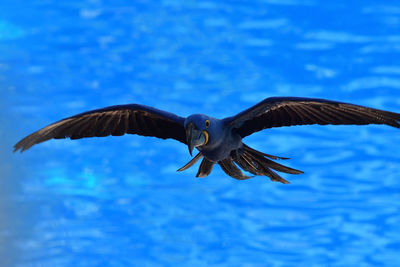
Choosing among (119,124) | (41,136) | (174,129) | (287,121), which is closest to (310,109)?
(287,121)

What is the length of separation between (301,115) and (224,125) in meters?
1.20

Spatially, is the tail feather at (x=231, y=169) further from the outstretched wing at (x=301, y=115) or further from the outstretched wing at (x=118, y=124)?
the outstretched wing at (x=118, y=124)

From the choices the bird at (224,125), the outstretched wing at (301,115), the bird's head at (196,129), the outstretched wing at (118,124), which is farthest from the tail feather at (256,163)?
the bird's head at (196,129)

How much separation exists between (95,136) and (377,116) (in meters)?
4.49

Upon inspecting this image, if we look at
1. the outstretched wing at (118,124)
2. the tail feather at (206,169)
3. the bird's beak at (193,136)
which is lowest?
the bird's beak at (193,136)

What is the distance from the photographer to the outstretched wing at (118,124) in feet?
32.2

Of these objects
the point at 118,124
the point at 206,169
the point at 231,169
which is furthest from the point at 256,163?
the point at 118,124

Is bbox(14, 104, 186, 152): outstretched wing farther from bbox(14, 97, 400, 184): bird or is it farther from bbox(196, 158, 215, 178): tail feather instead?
bbox(196, 158, 215, 178): tail feather

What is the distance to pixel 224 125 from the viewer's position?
9.23 metres

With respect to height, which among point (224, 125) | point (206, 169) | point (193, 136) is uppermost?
point (224, 125)

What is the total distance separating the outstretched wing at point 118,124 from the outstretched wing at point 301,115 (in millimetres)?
1164

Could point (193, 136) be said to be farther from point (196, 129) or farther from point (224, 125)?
point (224, 125)

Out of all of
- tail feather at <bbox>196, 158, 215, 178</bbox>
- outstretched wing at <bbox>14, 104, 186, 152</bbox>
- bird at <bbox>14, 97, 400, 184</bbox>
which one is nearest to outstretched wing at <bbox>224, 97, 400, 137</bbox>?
bird at <bbox>14, 97, 400, 184</bbox>

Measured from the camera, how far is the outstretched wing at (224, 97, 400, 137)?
861cm
